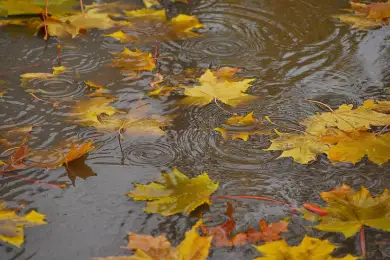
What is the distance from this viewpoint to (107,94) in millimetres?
2244

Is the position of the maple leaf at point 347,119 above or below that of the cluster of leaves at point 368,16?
below

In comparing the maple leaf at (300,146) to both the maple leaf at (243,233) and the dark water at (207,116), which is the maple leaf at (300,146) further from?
the maple leaf at (243,233)

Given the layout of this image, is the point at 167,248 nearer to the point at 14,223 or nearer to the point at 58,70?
the point at 14,223

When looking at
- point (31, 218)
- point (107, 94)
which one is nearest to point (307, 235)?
point (31, 218)

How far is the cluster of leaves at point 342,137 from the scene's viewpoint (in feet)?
5.82

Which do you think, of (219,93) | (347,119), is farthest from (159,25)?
(347,119)

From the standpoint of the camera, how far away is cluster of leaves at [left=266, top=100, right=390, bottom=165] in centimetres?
Result: 178

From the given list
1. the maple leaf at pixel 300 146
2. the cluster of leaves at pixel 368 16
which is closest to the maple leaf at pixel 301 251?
the maple leaf at pixel 300 146

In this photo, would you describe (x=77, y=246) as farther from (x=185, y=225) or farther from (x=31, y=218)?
(x=185, y=225)

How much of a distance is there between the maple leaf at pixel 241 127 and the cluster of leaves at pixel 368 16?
1083mm

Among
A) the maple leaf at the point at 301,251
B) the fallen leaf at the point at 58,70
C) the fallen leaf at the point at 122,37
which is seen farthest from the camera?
the fallen leaf at the point at 122,37

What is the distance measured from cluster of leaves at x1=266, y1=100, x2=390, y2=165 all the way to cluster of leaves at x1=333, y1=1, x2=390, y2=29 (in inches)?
33.3

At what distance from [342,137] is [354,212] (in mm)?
431

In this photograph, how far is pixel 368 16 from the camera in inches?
112
